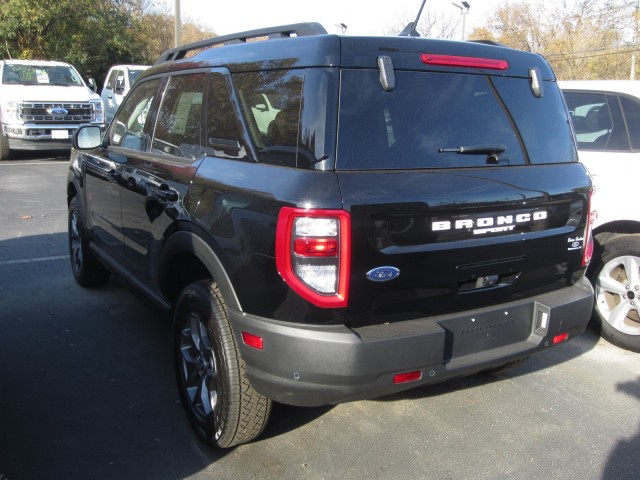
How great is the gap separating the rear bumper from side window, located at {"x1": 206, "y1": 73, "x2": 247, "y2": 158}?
0.83 m

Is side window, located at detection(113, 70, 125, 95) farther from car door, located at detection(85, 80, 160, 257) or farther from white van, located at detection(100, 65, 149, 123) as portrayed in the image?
car door, located at detection(85, 80, 160, 257)

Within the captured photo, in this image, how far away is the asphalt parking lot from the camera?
9.50ft

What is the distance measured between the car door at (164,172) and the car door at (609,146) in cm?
291

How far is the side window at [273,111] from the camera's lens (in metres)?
2.54

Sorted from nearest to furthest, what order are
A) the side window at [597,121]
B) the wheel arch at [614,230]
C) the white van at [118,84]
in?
the wheel arch at [614,230], the side window at [597,121], the white van at [118,84]

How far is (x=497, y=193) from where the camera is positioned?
2.69 meters

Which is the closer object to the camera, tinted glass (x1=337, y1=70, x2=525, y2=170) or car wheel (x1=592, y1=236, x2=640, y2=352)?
Answer: tinted glass (x1=337, y1=70, x2=525, y2=170)

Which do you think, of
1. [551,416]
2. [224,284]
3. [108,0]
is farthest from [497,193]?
[108,0]

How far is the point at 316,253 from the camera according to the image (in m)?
2.34

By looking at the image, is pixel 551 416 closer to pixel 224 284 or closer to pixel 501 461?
pixel 501 461

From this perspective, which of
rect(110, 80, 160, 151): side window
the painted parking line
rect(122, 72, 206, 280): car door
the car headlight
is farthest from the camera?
Result: the car headlight

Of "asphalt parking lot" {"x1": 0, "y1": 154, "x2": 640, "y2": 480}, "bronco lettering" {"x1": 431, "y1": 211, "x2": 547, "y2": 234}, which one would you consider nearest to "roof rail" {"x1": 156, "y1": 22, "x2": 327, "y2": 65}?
"bronco lettering" {"x1": 431, "y1": 211, "x2": 547, "y2": 234}


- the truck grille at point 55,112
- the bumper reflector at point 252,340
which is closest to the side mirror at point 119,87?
the truck grille at point 55,112

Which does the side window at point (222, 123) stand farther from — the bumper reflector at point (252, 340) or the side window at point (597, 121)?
the side window at point (597, 121)
